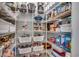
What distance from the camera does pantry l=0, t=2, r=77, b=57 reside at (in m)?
1.20

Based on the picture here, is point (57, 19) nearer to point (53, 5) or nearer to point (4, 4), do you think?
point (53, 5)

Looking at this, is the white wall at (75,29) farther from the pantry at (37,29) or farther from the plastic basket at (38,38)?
the plastic basket at (38,38)

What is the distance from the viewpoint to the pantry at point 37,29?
1197mm

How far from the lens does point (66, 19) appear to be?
47.3 inches

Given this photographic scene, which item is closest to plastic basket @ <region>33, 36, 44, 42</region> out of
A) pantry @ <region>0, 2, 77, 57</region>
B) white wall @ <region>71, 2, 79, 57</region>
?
pantry @ <region>0, 2, 77, 57</region>

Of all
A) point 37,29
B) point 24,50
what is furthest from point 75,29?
point 24,50

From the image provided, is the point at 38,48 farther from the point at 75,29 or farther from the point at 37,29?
the point at 75,29

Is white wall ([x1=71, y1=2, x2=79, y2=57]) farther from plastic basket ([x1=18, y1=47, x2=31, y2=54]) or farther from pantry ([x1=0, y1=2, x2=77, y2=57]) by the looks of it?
plastic basket ([x1=18, y1=47, x2=31, y2=54])

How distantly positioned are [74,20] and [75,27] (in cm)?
6

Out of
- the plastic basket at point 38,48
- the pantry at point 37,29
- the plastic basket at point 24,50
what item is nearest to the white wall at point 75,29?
the pantry at point 37,29

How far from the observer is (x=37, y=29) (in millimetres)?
1211

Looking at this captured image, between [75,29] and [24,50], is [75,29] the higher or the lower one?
the higher one

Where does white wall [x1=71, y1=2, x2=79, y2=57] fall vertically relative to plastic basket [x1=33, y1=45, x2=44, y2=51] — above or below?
above

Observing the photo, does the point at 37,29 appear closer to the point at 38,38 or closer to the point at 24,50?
the point at 38,38
